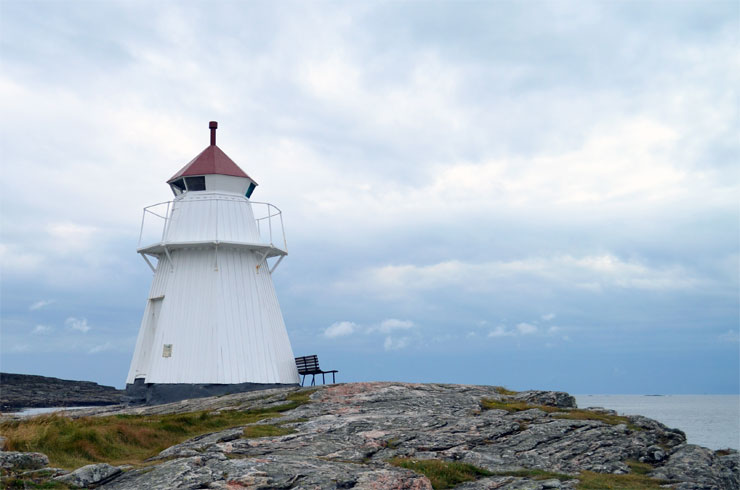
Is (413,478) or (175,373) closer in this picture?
(413,478)

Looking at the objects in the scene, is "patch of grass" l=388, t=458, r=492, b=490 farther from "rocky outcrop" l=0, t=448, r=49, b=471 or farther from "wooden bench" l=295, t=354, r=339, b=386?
"wooden bench" l=295, t=354, r=339, b=386

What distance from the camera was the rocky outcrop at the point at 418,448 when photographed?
1527 cm

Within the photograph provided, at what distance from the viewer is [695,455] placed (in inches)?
828

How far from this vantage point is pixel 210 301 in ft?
110

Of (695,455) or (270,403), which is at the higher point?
(270,403)

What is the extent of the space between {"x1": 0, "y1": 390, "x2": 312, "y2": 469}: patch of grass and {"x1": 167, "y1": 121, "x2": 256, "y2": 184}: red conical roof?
14.6 metres

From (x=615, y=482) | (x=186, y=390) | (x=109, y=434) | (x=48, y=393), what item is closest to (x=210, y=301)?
(x=186, y=390)

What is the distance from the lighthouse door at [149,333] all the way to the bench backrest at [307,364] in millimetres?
7435

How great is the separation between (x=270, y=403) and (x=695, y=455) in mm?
14590

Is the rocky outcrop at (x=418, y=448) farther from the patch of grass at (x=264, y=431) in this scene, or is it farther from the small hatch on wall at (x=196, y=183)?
the small hatch on wall at (x=196, y=183)

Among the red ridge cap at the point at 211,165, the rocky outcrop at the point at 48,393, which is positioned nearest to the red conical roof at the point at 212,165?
the red ridge cap at the point at 211,165

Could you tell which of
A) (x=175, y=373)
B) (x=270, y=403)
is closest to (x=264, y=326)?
(x=175, y=373)

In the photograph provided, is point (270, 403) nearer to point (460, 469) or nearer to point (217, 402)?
point (217, 402)

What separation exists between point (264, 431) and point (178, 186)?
1981 centimetres
